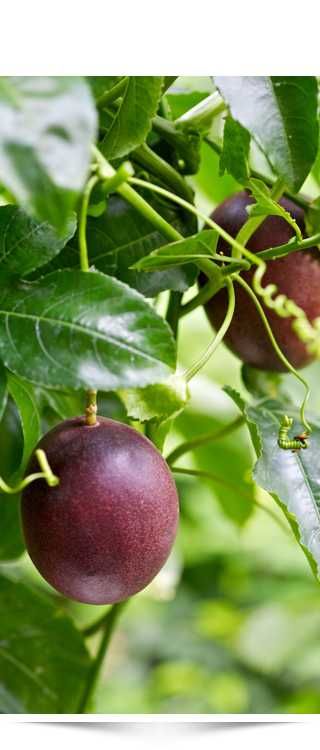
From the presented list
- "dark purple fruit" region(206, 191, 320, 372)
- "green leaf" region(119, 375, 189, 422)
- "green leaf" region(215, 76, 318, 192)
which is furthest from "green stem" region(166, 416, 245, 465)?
"green leaf" region(215, 76, 318, 192)

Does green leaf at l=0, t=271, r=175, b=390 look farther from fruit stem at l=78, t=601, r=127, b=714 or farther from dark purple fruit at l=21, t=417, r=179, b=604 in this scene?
fruit stem at l=78, t=601, r=127, b=714

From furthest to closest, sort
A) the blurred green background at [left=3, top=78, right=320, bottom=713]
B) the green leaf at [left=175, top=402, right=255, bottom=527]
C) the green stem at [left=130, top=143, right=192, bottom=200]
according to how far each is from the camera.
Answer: the blurred green background at [left=3, top=78, right=320, bottom=713], the green leaf at [left=175, top=402, right=255, bottom=527], the green stem at [left=130, top=143, right=192, bottom=200]

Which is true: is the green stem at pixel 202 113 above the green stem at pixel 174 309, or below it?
above

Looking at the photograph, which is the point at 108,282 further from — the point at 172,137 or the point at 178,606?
the point at 178,606

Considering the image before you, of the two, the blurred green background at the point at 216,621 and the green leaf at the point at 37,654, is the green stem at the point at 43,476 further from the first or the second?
the blurred green background at the point at 216,621

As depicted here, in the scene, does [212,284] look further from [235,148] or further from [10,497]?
[10,497]

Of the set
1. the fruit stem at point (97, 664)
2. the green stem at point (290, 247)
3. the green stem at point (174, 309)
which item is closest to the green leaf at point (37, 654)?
the fruit stem at point (97, 664)
